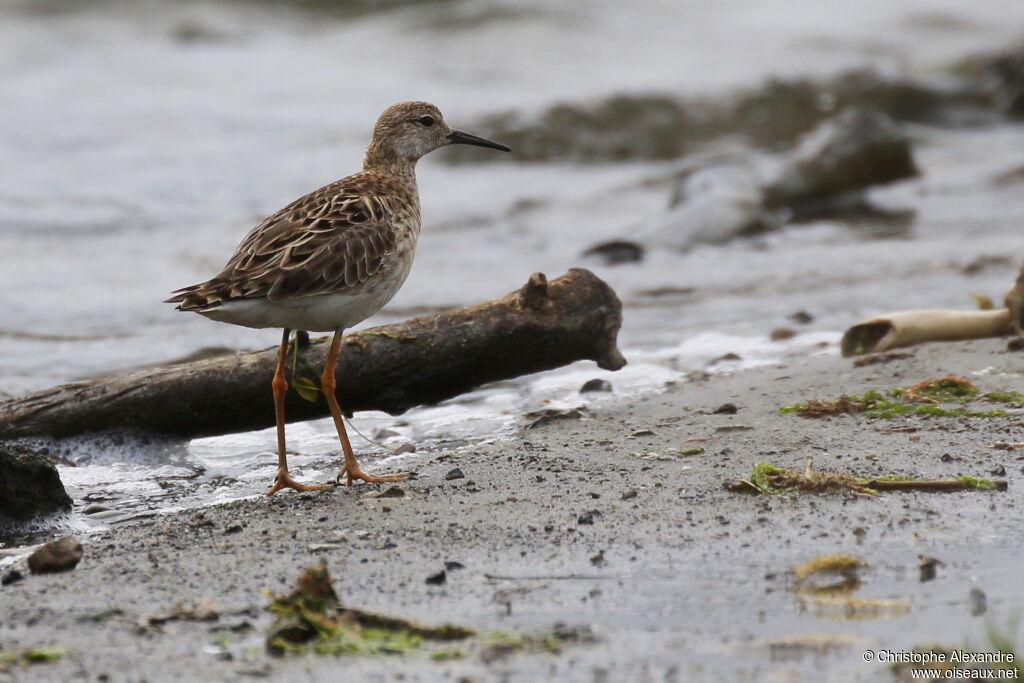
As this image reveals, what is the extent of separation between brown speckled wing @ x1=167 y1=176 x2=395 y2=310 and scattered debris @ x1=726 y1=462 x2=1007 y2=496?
6.04ft

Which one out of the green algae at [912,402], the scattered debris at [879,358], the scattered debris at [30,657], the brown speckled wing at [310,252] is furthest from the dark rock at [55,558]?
the scattered debris at [879,358]

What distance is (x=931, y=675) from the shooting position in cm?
304

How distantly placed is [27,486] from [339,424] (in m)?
1.31

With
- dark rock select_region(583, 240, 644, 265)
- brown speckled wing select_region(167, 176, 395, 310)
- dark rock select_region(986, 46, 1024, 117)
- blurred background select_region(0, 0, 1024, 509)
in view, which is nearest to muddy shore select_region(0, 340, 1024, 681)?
brown speckled wing select_region(167, 176, 395, 310)

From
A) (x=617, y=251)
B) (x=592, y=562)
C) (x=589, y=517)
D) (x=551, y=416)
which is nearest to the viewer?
(x=592, y=562)

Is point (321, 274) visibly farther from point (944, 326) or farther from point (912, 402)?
point (944, 326)

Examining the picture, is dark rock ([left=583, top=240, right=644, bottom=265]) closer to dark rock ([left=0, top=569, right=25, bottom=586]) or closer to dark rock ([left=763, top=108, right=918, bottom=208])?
dark rock ([left=763, top=108, right=918, bottom=208])

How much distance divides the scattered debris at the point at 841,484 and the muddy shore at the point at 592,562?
0.06 metres

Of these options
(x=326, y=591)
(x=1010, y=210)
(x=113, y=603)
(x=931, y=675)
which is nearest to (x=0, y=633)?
(x=113, y=603)

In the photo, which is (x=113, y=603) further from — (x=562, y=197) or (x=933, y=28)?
(x=933, y=28)

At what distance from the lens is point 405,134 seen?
6.61 metres

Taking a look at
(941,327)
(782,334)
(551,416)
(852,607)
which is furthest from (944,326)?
(852,607)

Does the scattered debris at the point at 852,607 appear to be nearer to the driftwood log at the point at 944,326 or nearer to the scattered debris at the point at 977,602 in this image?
the scattered debris at the point at 977,602

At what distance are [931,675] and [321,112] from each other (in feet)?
51.2
